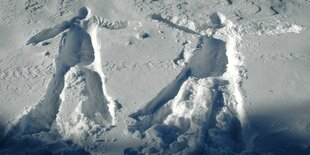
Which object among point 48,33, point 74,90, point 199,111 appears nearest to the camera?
point 199,111

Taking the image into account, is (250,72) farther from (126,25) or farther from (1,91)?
(1,91)

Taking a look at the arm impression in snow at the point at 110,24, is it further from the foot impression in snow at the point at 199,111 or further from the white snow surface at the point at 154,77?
the foot impression in snow at the point at 199,111

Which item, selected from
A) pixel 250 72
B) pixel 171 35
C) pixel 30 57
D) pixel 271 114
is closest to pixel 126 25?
pixel 171 35

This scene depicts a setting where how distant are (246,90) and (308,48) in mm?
647

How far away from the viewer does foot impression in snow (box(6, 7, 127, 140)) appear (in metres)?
2.62

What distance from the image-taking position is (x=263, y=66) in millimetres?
2934

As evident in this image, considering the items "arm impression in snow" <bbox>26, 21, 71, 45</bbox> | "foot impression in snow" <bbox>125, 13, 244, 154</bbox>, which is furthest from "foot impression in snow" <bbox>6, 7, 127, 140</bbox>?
"foot impression in snow" <bbox>125, 13, 244, 154</bbox>

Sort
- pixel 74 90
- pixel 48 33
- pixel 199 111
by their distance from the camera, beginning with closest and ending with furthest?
pixel 199 111 → pixel 74 90 → pixel 48 33

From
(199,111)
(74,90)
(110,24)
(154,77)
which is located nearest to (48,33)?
(110,24)

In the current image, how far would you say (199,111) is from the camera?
2646 mm

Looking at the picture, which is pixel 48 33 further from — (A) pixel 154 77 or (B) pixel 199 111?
(B) pixel 199 111

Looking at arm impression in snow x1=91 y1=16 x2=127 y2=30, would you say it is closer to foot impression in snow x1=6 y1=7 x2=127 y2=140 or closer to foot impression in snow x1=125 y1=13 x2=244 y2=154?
foot impression in snow x1=6 y1=7 x2=127 y2=140

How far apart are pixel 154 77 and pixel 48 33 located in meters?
0.95

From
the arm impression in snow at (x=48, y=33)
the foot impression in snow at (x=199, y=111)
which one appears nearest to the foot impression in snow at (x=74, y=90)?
the arm impression in snow at (x=48, y=33)
